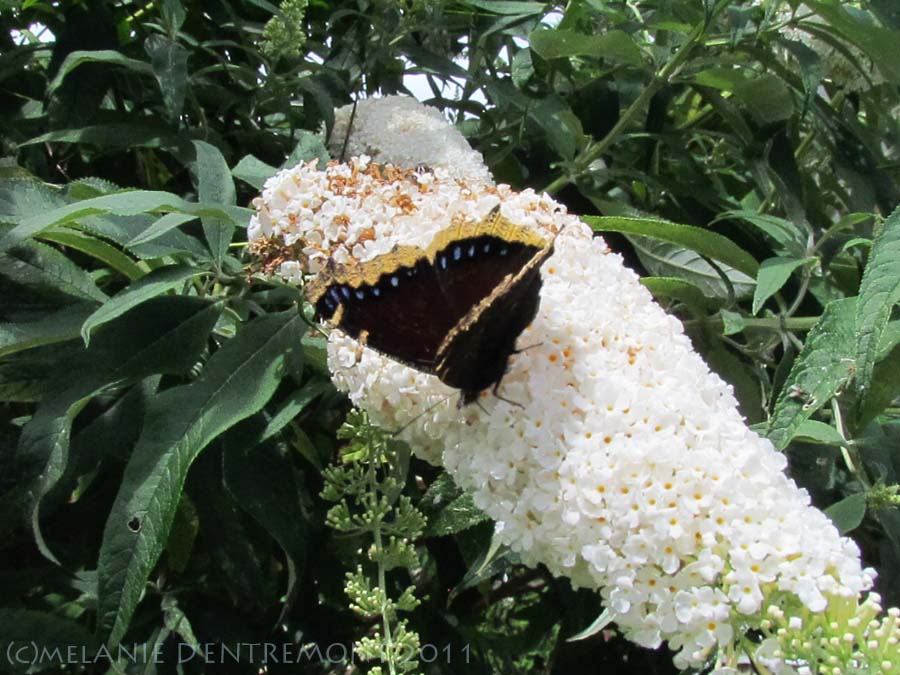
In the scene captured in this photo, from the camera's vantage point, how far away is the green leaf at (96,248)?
5.55 feet

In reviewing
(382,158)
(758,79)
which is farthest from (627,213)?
(382,158)

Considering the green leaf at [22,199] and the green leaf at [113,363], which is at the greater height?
the green leaf at [22,199]

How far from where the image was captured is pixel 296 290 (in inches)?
71.1

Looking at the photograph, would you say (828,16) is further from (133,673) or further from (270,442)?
(133,673)

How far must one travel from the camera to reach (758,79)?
2.21 m

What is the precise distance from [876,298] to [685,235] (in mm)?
498

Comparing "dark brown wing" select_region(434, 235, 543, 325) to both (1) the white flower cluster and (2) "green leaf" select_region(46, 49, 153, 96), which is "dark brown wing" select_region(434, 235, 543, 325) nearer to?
(1) the white flower cluster

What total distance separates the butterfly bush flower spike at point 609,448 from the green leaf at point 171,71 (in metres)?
0.52

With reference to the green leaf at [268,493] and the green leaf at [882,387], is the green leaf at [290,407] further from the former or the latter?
the green leaf at [882,387]

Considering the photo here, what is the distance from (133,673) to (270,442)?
0.55 m

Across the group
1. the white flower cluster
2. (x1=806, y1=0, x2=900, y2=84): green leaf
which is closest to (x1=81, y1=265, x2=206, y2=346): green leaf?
the white flower cluster

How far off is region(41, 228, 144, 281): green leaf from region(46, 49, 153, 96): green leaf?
1.45 ft

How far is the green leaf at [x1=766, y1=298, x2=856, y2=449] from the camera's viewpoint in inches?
57.1

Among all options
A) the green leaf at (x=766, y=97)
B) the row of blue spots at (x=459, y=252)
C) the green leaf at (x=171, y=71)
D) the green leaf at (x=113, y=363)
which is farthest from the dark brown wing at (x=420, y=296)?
the green leaf at (x=766, y=97)
